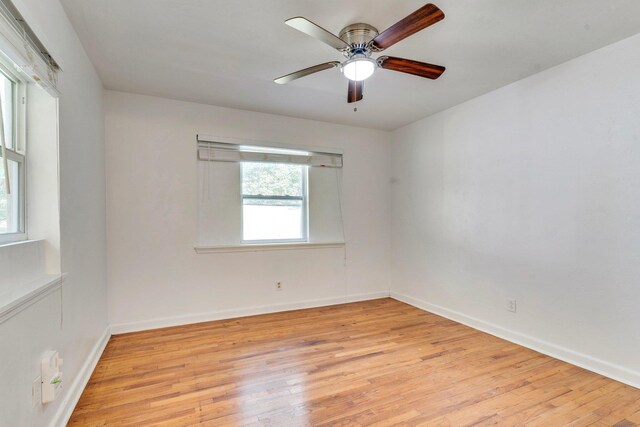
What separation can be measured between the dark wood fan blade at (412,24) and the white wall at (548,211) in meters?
1.70

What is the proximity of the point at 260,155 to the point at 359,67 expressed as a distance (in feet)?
6.27

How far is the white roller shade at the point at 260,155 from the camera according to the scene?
3426 millimetres

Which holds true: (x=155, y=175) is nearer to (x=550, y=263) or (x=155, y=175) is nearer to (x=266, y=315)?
(x=266, y=315)

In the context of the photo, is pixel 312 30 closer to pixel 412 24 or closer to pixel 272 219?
pixel 412 24

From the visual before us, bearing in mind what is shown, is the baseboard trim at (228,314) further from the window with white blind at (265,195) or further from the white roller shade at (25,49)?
the white roller shade at (25,49)

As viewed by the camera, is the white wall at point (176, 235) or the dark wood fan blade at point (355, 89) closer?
the dark wood fan blade at point (355, 89)

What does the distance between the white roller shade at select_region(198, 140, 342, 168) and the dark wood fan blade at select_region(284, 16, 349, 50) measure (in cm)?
200

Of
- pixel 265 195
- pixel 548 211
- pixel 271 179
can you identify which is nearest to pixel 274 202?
pixel 265 195

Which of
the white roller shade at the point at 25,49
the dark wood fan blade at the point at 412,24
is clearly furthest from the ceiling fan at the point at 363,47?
the white roller shade at the point at 25,49

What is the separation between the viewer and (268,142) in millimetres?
3691

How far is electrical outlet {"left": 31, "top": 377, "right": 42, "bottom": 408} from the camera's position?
4.58 ft

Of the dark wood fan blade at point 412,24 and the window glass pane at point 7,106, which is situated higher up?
the dark wood fan blade at point 412,24

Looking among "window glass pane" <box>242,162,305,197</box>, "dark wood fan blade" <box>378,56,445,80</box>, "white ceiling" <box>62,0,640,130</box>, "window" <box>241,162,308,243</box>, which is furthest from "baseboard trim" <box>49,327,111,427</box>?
"dark wood fan blade" <box>378,56,445,80</box>

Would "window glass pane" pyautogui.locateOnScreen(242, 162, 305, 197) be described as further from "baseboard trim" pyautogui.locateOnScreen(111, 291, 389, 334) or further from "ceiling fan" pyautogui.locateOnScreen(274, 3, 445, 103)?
"ceiling fan" pyautogui.locateOnScreen(274, 3, 445, 103)
